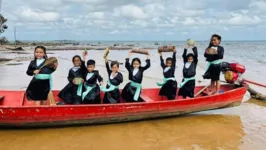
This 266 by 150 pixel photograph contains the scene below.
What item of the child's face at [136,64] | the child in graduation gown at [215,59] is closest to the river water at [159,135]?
the child in graduation gown at [215,59]

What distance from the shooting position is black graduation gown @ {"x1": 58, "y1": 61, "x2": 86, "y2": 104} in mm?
6750

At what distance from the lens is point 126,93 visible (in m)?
7.19

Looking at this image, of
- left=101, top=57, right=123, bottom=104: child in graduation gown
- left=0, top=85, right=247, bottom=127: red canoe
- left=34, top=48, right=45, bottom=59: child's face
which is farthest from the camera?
left=101, top=57, right=123, bottom=104: child in graduation gown

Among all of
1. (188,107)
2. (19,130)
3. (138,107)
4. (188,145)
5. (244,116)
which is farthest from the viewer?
(244,116)

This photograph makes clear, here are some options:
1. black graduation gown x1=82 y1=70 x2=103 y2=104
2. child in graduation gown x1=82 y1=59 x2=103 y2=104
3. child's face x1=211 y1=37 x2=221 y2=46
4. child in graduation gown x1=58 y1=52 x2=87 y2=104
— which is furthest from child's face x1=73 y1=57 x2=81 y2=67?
child's face x1=211 y1=37 x2=221 y2=46

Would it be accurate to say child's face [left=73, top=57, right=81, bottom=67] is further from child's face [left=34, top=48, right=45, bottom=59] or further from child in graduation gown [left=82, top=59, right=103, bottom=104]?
child's face [left=34, top=48, right=45, bottom=59]

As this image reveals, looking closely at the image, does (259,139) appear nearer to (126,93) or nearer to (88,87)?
(126,93)

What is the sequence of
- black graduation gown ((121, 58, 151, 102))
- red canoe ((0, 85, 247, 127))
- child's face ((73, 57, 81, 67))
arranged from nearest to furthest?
red canoe ((0, 85, 247, 127)) < child's face ((73, 57, 81, 67)) < black graduation gown ((121, 58, 151, 102))

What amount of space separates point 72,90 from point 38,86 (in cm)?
88

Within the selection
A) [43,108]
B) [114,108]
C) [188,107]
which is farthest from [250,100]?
[43,108]

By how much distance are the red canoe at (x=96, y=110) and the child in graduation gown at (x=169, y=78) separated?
60 cm

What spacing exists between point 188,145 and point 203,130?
1.08 m

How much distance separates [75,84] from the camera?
6.77m

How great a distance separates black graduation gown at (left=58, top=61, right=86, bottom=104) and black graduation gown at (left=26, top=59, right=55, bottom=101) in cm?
58
